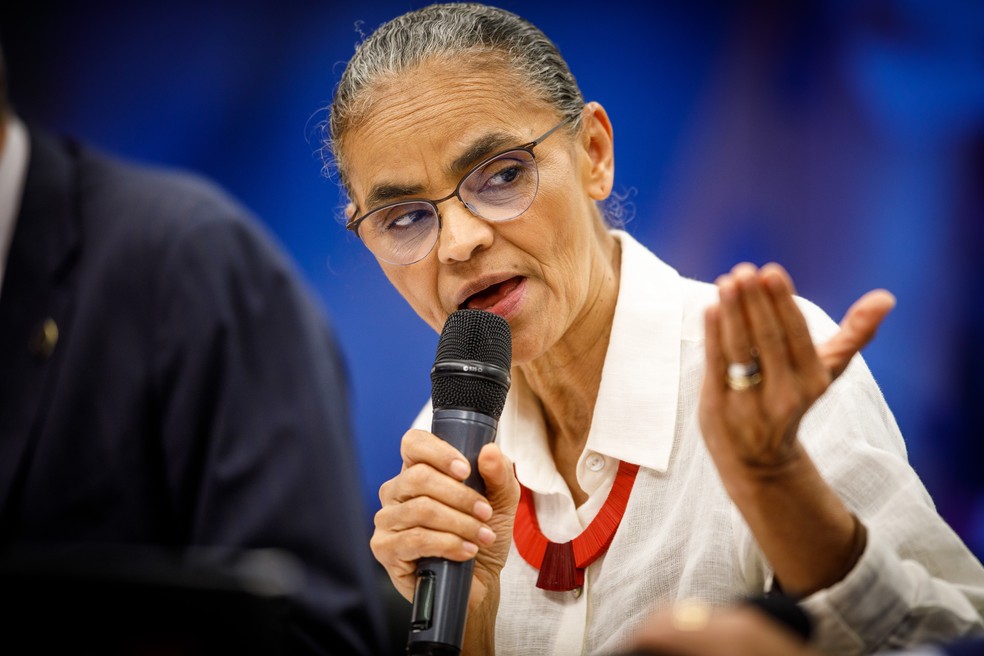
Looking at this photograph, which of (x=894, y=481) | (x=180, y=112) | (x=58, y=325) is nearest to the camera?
(x=58, y=325)

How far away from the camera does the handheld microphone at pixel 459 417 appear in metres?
1.30

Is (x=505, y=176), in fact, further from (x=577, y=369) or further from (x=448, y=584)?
(x=448, y=584)

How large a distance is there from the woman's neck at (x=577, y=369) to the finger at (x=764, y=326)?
0.91 metres

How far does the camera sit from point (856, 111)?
272cm

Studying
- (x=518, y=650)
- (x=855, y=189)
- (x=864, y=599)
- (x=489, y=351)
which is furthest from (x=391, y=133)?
(x=855, y=189)

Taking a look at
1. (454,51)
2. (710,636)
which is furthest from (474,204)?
(710,636)

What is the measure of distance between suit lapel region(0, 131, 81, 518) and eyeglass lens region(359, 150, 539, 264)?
0.68 m

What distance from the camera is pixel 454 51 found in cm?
198

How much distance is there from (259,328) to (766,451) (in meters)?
0.72

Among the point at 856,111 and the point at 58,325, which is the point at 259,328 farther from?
the point at 856,111

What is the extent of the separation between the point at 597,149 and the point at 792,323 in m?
1.13

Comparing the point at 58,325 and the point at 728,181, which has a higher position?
the point at 728,181

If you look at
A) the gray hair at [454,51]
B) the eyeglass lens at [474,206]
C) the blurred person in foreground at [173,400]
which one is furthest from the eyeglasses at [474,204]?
the blurred person in foreground at [173,400]

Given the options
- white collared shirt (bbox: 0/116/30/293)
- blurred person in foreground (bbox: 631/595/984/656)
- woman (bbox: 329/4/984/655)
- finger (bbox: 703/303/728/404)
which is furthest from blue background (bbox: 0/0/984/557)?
blurred person in foreground (bbox: 631/595/984/656)
